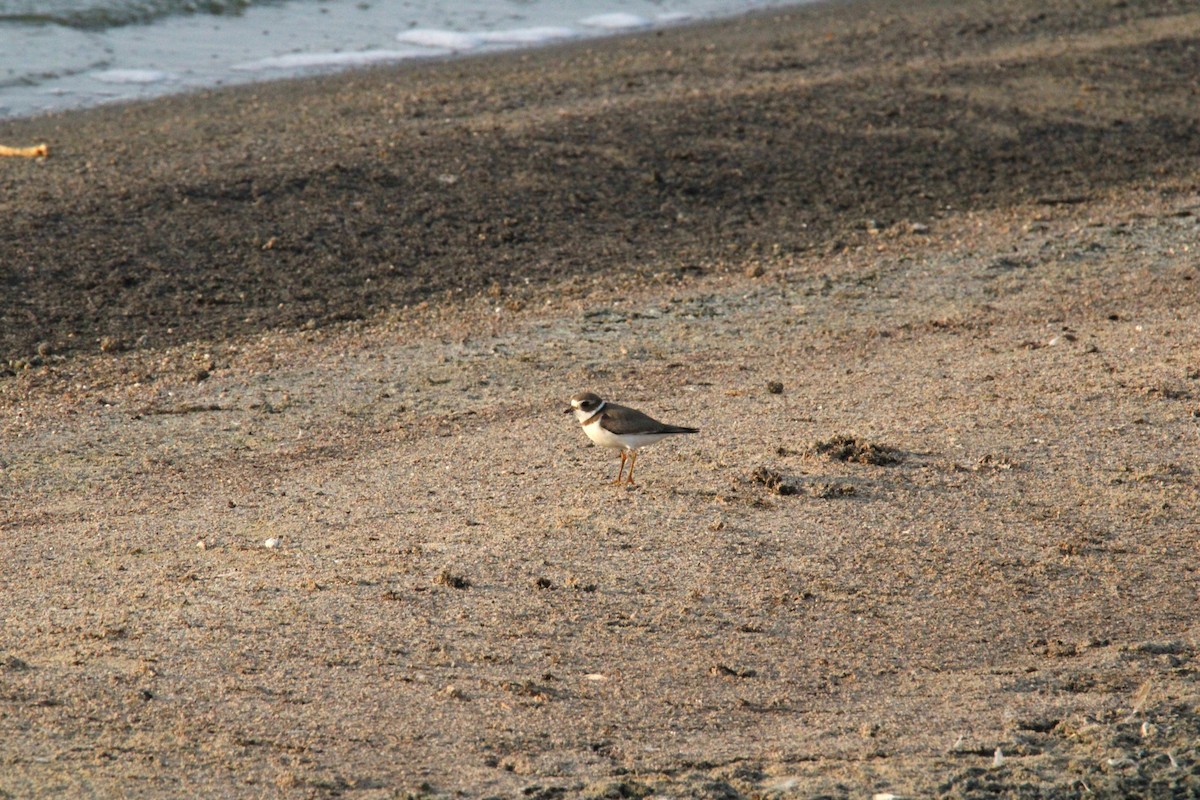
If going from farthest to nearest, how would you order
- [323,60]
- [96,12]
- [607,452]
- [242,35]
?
[242,35] < [96,12] < [323,60] < [607,452]

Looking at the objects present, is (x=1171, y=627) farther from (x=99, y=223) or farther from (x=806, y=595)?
(x=99, y=223)

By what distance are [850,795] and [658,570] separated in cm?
174

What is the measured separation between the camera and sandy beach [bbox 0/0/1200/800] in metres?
4.50

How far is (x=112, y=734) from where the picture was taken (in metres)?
4.34

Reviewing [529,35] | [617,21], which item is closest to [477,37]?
[529,35]

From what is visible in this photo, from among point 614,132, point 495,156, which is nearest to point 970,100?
point 614,132

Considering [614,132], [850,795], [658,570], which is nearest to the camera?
[850,795]

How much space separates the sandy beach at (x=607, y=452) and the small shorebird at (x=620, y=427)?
220 mm

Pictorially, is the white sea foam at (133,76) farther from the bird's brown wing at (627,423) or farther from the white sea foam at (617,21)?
the bird's brown wing at (627,423)

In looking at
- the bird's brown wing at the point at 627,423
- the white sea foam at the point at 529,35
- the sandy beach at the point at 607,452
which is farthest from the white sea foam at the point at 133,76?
the bird's brown wing at the point at 627,423

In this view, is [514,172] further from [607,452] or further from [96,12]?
[96,12]

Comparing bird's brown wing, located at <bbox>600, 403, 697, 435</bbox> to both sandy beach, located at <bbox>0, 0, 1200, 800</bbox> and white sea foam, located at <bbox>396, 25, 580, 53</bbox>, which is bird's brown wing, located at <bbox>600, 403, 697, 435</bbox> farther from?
white sea foam, located at <bbox>396, 25, 580, 53</bbox>

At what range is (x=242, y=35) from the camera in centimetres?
2036

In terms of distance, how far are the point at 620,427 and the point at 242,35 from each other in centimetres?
1564
